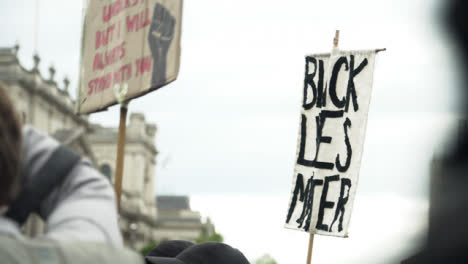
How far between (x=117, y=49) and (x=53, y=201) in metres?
1.63

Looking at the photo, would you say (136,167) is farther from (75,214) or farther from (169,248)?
(75,214)

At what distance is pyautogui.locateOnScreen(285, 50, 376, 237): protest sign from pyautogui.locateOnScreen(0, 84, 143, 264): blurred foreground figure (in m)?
4.47

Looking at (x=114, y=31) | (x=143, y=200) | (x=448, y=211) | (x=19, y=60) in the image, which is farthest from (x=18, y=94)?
(x=114, y=31)

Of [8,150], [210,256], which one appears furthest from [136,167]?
[8,150]

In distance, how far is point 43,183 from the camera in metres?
1.20

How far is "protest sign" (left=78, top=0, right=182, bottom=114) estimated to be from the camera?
106 inches

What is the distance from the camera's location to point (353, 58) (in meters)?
5.95

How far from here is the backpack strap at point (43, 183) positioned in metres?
1.19

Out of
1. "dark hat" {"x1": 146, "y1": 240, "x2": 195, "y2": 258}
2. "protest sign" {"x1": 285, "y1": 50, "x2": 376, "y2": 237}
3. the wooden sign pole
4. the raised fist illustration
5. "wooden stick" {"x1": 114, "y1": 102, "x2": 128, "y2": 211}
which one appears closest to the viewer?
the raised fist illustration

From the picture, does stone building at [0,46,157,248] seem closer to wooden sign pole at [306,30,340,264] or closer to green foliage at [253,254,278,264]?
green foliage at [253,254,278,264]

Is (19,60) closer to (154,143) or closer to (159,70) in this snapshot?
(154,143)

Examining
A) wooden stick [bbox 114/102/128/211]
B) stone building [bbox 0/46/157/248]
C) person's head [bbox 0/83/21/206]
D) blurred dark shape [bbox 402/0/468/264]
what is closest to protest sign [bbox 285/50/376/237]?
wooden stick [bbox 114/102/128/211]

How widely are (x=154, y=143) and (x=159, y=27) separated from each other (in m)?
67.5

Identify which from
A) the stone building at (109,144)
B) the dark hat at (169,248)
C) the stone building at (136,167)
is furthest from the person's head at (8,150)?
the stone building at (136,167)
